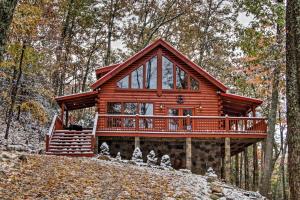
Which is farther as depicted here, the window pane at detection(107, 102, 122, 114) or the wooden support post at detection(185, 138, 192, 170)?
the window pane at detection(107, 102, 122, 114)

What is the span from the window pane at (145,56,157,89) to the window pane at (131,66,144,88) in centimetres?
37

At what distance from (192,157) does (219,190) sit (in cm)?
950

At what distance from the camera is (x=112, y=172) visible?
39.7 feet

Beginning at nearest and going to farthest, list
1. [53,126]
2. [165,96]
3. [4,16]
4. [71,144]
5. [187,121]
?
[4,16] < [71,144] < [53,126] < [187,121] < [165,96]

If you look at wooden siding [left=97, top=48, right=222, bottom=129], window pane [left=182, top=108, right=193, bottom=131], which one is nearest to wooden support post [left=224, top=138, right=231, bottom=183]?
window pane [left=182, top=108, right=193, bottom=131]

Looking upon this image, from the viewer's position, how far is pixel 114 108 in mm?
22656

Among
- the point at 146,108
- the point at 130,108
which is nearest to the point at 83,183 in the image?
the point at 130,108

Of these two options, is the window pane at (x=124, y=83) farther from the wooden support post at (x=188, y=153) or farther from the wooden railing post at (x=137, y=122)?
the wooden support post at (x=188, y=153)

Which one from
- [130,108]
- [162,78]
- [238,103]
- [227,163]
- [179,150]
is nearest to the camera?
[227,163]

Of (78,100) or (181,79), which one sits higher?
(181,79)

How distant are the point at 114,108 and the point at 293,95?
1611 cm

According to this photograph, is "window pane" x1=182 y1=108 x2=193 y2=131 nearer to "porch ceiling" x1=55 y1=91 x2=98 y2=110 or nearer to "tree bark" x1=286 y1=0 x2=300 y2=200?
"porch ceiling" x1=55 y1=91 x2=98 y2=110

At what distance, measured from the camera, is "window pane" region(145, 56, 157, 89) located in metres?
23.0

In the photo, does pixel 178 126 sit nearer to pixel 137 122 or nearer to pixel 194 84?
pixel 137 122
